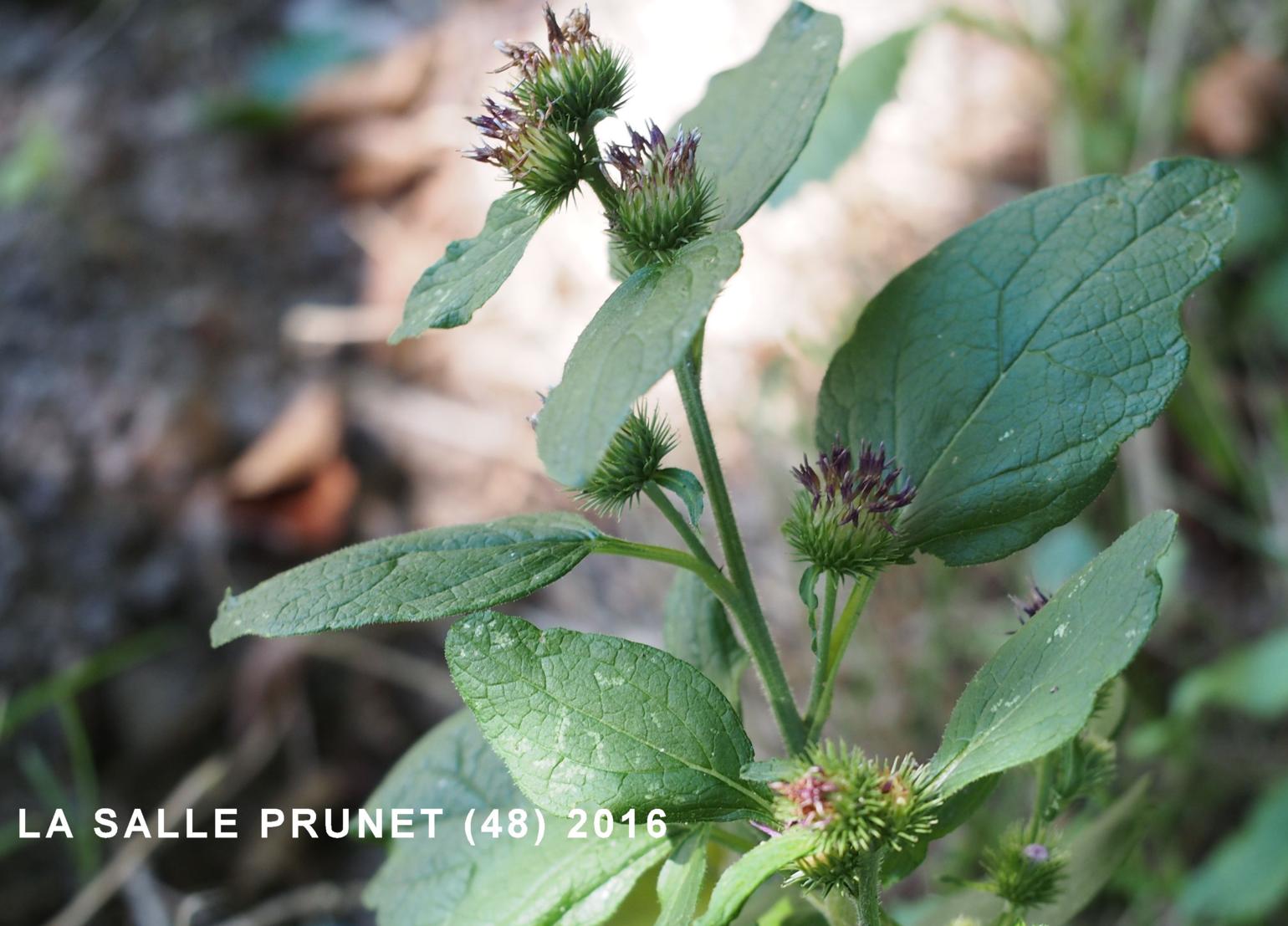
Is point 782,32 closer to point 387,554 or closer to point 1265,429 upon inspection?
point 387,554

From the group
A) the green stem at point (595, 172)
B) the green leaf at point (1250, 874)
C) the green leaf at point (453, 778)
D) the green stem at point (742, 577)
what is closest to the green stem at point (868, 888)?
the green stem at point (742, 577)

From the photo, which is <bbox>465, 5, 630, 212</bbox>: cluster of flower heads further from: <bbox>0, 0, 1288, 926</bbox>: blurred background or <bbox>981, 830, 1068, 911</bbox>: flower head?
<bbox>0, 0, 1288, 926</bbox>: blurred background

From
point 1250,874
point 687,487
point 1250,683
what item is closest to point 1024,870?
point 687,487

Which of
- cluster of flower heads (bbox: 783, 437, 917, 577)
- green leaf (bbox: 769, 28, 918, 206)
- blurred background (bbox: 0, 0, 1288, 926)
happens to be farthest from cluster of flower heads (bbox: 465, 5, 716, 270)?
blurred background (bbox: 0, 0, 1288, 926)

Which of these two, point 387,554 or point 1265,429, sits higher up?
point 387,554

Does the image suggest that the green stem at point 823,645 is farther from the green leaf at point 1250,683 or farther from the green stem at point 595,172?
the green leaf at point 1250,683

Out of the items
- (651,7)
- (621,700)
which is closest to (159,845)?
(621,700)
